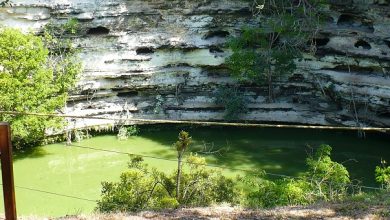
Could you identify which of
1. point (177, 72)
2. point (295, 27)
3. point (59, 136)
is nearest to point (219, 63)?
point (177, 72)

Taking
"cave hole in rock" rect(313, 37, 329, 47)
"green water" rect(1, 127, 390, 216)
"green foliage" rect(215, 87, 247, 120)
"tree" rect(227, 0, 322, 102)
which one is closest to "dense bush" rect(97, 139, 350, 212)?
"green water" rect(1, 127, 390, 216)

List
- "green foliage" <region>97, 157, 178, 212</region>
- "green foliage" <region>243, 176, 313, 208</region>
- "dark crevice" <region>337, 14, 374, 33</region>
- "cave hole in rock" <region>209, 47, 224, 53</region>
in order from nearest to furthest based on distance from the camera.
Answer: "green foliage" <region>243, 176, 313, 208</region> → "green foliage" <region>97, 157, 178, 212</region> → "dark crevice" <region>337, 14, 374, 33</region> → "cave hole in rock" <region>209, 47, 224, 53</region>

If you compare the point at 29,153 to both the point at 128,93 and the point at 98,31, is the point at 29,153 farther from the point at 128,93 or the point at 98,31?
the point at 98,31

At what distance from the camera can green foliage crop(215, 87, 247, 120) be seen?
779 inches

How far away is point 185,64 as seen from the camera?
21.0 metres

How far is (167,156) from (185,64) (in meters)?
4.63

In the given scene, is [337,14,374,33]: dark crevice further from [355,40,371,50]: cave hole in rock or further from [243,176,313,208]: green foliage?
[243,176,313,208]: green foliage

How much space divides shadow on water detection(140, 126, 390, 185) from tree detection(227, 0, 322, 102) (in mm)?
2171

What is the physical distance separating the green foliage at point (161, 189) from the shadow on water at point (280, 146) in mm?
5303

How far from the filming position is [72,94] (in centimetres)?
1983

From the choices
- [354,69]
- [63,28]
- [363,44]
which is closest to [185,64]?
[63,28]

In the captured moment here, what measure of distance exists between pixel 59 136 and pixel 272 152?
7.70 meters

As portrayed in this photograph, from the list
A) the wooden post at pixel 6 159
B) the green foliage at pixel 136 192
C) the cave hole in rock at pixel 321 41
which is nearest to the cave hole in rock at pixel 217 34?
the cave hole in rock at pixel 321 41

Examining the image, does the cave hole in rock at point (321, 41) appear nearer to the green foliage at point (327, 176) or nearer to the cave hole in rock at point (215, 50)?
the cave hole in rock at point (215, 50)
